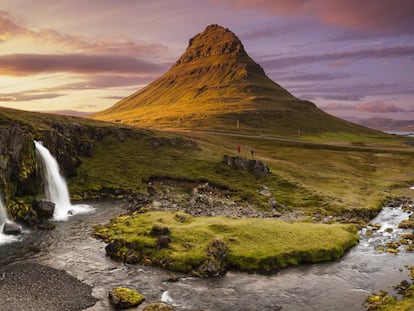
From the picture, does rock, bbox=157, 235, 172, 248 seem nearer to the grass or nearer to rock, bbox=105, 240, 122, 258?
the grass

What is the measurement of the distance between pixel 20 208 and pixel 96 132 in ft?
192

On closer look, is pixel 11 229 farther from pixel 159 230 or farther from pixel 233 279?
pixel 233 279

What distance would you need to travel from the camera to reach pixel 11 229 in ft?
205

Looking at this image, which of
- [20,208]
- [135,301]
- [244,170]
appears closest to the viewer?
[135,301]

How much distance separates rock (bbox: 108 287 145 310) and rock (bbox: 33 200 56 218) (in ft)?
121

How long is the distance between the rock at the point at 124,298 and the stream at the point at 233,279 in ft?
3.28

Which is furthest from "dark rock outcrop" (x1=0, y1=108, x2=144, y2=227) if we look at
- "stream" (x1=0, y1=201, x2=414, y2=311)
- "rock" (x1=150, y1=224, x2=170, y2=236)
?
"rock" (x1=150, y1=224, x2=170, y2=236)

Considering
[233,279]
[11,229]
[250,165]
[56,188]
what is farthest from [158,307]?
[250,165]

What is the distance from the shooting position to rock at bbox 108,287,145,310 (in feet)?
132

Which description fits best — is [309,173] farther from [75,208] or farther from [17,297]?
[17,297]

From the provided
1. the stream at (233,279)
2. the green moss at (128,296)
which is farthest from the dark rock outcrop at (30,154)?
the green moss at (128,296)

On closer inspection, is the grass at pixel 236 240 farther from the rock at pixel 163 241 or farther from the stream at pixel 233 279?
the stream at pixel 233 279

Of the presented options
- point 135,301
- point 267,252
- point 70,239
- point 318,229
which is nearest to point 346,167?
point 318,229

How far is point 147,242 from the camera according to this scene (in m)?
57.1
